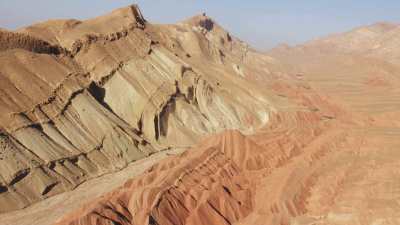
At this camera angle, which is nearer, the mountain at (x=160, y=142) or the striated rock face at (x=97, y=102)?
the mountain at (x=160, y=142)

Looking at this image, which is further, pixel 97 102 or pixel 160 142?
pixel 160 142

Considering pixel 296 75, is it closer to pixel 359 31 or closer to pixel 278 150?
pixel 278 150

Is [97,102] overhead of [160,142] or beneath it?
overhead

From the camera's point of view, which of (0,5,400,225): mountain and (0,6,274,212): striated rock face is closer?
(0,5,400,225): mountain

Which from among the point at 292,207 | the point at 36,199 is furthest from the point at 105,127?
the point at 292,207
